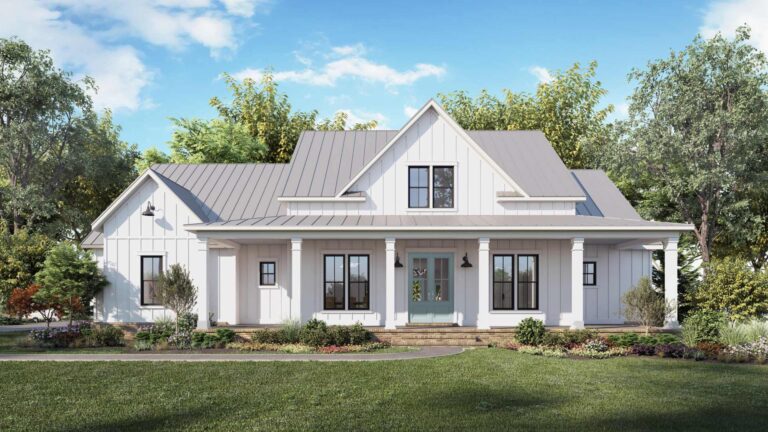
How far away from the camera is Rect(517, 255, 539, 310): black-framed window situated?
1952cm

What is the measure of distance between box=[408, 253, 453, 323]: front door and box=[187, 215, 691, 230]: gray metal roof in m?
1.39

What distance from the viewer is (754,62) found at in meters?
24.6

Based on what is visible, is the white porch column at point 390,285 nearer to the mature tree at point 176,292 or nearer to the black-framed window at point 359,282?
the black-framed window at point 359,282

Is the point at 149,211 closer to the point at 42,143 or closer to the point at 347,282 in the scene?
the point at 347,282

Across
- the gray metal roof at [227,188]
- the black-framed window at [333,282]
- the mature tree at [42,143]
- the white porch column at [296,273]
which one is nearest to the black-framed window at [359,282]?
the black-framed window at [333,282]

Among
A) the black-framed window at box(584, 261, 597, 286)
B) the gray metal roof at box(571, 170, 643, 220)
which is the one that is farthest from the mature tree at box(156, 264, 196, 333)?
the gray metal roof at box(571, 170, 643, 220)

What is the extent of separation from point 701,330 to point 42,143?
1294 inches

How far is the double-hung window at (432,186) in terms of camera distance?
19.9 m

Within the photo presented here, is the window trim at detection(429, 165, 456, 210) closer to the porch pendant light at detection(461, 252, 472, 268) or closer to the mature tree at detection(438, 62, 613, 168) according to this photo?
the porch pendant light at detection(461, 252, 472, 268)

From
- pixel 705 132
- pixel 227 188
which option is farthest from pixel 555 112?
pixel 227 188

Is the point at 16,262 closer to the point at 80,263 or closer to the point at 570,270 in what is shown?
the point at 80,263

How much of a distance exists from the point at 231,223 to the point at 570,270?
35.7 feet

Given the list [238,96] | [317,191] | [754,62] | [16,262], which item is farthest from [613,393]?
[238,96]

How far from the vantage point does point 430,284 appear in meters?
19.6
